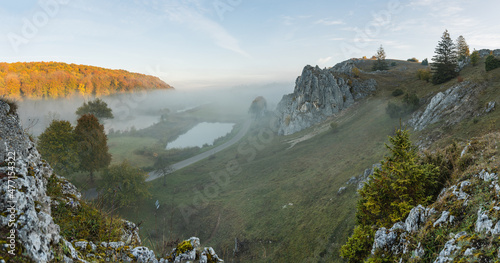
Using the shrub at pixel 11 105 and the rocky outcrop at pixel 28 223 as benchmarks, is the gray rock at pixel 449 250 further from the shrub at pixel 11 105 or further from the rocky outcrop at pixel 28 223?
the shrub at pixel 11 105

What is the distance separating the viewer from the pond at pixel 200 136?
299 feet

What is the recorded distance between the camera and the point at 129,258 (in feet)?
26.0

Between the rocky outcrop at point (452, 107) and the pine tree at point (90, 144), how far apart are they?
57782 mm

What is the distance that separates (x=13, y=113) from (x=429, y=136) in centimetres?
4190

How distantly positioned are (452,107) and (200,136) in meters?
94.5

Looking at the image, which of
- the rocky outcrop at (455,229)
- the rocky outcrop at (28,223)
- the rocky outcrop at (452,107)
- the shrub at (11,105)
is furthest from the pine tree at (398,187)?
the rocky outcrop at (452,107)

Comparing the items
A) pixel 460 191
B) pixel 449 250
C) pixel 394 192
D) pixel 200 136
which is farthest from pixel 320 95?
pixel 449 250

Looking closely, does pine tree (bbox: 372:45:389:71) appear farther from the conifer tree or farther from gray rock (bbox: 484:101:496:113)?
the conifer tree

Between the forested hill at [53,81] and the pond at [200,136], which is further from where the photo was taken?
the forested hill at [53,81]

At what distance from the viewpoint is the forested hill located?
96.2 meters

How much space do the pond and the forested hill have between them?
6512 centimetres

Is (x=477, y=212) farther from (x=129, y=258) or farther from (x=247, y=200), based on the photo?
(x=247, y=200)

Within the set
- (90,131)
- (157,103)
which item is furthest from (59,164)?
(157,103)

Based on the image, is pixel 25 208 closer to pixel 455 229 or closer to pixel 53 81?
pixel 455 229
